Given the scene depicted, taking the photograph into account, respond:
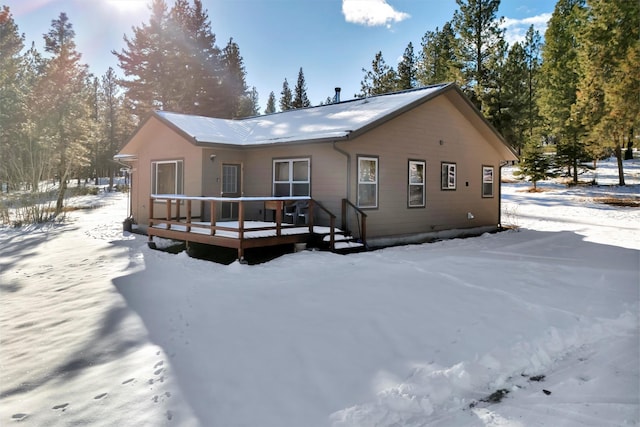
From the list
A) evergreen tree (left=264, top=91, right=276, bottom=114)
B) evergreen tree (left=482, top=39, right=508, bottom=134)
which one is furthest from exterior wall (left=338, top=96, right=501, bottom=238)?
evergreen tree (left=264, top=91, right=276, bottom=114)

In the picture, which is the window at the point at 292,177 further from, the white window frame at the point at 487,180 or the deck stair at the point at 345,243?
the white window frame at the point at 487,180

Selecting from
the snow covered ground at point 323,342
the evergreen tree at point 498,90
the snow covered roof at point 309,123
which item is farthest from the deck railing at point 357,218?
the evergreen tree at point 498,90

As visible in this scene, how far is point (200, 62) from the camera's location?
32.0m

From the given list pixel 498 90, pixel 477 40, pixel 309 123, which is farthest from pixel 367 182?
pixel 477 40

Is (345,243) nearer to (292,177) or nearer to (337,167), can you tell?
(337,167)

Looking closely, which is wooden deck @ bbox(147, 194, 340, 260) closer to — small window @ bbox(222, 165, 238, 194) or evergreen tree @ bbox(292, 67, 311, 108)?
small window @ bbox(222, 165, 238, 194)

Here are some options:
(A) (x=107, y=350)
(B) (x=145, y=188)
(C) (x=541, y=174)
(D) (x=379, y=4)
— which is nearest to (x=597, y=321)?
(A) (x=107, y=350)

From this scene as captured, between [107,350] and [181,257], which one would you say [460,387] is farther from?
[181,257]

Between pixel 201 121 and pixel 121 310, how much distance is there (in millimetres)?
9022

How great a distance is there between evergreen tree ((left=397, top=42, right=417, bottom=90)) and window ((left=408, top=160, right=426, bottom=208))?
27.1m

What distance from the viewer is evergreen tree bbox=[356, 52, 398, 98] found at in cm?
3609

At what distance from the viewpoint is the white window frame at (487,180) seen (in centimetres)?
1480

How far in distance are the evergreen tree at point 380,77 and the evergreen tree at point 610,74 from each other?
47.2ft

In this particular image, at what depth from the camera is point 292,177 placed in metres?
11.2
